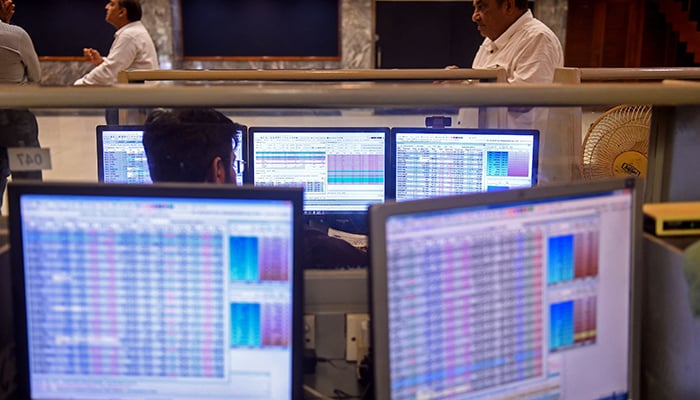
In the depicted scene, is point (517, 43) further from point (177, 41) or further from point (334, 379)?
point (177, 41)

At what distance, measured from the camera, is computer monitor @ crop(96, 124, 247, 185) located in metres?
2.54

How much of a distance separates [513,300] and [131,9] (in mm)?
5048

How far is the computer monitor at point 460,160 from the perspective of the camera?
98.7 inches

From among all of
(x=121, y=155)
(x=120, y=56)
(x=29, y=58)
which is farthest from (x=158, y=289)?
(x=120, y=56)

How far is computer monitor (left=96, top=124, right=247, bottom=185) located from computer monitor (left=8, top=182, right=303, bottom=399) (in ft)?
4.79

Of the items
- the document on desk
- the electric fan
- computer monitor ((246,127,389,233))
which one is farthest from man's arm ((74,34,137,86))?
the electric fan

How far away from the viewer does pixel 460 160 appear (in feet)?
8.41

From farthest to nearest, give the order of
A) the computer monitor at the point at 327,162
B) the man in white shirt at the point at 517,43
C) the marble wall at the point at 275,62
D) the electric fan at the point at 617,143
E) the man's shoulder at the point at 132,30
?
the marble wall at the point at 275,62
the man's shoulder at the point at 132,30
the man in white shirt at the point at 517,43
the computer monitor at the point at 327,162
the electric fan at the point at 617,143

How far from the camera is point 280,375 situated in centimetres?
110

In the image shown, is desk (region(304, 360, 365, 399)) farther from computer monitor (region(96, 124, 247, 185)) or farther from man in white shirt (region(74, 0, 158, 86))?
man in white shirt (region(74, 0, 158, 86))

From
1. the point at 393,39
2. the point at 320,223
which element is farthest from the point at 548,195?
the point at 393,39

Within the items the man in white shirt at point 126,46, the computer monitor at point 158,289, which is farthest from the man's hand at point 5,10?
the computer monitor at point 158,289

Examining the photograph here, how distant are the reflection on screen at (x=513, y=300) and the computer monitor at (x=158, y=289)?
182mm

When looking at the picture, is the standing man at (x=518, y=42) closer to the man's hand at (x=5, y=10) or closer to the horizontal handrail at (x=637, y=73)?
the horizontal handrail at (x=637, y=73)
